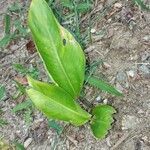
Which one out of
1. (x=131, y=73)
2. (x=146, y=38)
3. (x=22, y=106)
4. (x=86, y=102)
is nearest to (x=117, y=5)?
(x=146, y=38)

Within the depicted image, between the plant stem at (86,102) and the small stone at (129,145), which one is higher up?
the plant stem at (86,102)

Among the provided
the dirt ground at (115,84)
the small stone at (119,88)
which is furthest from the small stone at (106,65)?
the small stone at (119,88)

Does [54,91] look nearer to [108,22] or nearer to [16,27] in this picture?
[108,22]

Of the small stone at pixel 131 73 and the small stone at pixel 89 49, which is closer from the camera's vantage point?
the small stone at pixel 131 73

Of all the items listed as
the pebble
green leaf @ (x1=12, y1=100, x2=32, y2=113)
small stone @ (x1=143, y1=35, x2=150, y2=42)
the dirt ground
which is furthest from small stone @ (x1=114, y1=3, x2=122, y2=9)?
the pebble

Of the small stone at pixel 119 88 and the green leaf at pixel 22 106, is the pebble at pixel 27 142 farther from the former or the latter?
the small stone at pixel 119 88

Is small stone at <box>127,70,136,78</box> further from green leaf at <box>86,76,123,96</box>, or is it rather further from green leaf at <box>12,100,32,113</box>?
green leaf at <box>12,100,32,113</box>

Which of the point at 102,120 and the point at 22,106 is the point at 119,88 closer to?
the point at 102,120
